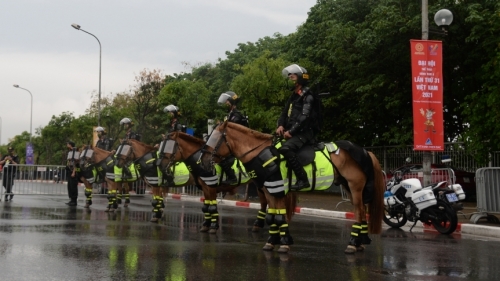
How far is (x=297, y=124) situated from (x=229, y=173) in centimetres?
375

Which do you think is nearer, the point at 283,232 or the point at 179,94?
the point at 283,232

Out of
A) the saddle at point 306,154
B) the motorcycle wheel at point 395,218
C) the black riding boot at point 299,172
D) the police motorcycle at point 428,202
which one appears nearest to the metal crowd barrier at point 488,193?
the police motorcycle at point 428,202

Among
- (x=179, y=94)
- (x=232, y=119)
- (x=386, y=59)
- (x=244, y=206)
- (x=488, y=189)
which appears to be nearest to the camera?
(x=232, y=119)

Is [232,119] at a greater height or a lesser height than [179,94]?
lesser

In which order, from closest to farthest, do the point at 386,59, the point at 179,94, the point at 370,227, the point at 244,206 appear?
the point at 370,227 < the point at 244,206 < the point at 386,59 < the point at 179,94

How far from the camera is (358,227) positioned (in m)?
10.8

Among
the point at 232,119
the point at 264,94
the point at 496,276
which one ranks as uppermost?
the point at 264,94

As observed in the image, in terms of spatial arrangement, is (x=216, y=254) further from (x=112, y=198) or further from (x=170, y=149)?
(x=112, y=198)

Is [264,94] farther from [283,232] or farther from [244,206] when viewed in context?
[283,232]

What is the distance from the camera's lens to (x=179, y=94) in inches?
1641

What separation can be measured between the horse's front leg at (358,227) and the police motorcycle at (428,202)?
4.03 m

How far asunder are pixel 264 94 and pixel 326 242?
20710mm

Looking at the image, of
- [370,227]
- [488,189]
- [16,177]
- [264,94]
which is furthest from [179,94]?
[370,227]

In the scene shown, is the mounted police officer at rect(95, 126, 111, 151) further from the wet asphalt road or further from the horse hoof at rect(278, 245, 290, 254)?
the horse hoof at rect(278, 245, 290, 254)
